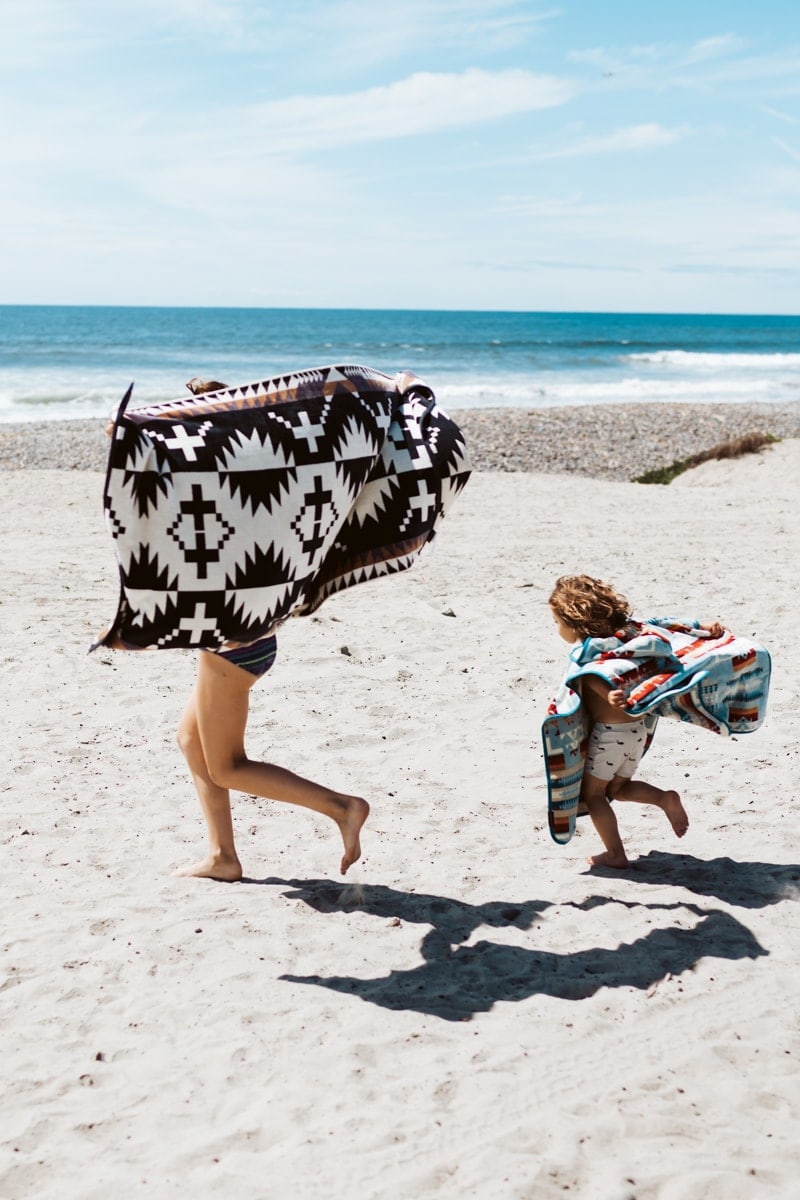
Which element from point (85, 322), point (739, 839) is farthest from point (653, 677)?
point (85, 322)

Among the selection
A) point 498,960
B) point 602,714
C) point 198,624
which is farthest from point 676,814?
point 198,624

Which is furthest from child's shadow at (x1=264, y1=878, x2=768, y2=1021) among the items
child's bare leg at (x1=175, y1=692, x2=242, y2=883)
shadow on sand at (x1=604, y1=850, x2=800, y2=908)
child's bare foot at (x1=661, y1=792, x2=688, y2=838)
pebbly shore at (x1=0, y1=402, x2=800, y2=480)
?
pebbly shore at (x1=0, y1=402, x2=800, y2=480)

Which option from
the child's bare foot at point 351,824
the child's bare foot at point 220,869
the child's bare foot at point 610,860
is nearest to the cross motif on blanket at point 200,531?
the child's bare foot at point 351,824

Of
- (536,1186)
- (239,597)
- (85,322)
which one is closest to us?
(536,1186)

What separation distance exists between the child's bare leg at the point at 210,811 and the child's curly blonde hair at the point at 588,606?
4.76ft

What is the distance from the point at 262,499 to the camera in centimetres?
353

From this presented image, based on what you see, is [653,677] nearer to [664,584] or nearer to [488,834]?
[488,834]

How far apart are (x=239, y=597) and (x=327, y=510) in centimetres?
42

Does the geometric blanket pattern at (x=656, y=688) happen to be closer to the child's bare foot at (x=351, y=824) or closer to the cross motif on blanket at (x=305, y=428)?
the child's bare foot at (x=351, y=824)

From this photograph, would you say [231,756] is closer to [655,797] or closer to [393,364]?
[655,797]

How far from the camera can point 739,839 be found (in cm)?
466

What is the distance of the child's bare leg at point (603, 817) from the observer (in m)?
4.35

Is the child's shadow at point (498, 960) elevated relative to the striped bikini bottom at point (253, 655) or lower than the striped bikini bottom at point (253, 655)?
lower

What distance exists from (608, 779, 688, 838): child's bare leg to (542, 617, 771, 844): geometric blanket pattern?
0.80ft
